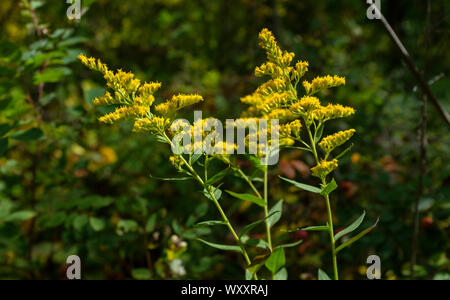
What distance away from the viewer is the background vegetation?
1.66 meters

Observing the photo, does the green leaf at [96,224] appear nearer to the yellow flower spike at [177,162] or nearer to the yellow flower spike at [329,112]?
the yellow flower spike at [177,162]

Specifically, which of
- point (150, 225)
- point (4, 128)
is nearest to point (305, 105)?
point (150, 225)

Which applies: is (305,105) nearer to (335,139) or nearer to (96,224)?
(335,139)

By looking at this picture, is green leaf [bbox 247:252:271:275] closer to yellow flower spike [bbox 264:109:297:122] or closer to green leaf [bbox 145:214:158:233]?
yellow flower spike [bbox 264:109:297:122]

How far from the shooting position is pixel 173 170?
7.77 feet

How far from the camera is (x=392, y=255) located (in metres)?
1.77

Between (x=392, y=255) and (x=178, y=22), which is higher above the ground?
(x=178, y=22)

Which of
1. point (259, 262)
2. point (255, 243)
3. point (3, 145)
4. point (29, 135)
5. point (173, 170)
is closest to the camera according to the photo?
point (259, 262)

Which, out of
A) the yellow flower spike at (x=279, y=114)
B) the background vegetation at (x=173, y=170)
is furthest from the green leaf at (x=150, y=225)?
the yellow flower spike at (x=279, y=114)

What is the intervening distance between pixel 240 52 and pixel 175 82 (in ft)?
2.11

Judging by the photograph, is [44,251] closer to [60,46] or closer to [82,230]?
[82,230]

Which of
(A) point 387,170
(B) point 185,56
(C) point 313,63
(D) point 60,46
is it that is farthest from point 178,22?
(A) point 387,170

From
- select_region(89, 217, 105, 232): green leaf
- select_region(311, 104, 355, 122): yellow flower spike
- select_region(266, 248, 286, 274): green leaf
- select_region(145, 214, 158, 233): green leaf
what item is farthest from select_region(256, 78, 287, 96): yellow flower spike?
select_region(89, 217, 105, 232): green leaf

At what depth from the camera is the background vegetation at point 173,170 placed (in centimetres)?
166
